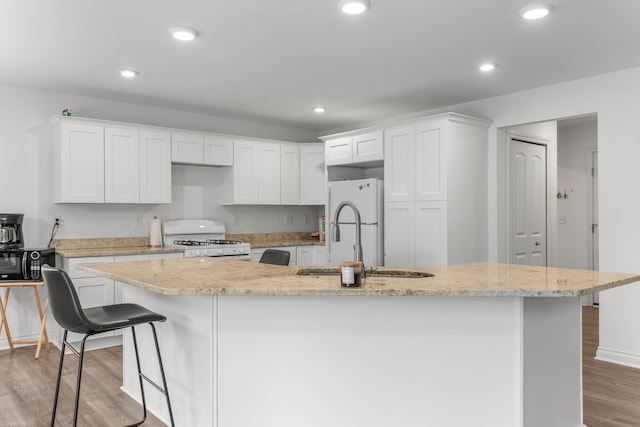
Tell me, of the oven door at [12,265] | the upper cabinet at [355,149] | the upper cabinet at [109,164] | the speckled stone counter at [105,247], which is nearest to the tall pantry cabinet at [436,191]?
the upper cabinet at [355,149]

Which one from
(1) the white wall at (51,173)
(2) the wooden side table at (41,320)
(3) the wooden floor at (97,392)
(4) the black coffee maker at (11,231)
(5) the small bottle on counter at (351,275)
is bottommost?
(3) the wooden floor at (97,392)

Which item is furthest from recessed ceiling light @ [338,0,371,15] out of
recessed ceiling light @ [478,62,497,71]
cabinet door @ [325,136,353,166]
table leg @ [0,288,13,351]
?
table leg @ [0,288,13,351]

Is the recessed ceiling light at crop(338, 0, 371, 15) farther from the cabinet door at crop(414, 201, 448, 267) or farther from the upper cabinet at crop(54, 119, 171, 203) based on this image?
the upper cabinet at crop(54, 119, 171, 203)

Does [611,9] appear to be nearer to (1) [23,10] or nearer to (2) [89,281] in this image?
(1) [23,10]

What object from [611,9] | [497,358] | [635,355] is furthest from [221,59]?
[635,355]

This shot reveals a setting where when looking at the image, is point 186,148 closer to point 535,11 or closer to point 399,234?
point 399,234

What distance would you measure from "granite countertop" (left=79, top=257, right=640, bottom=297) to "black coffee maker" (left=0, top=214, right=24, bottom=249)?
1973 millimetres

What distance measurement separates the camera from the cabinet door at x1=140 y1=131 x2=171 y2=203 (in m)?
4.99

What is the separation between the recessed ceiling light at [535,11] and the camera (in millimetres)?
2792

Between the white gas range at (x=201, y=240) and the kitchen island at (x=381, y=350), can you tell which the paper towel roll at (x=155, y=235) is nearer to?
the white gas range at (x=201, y=240)

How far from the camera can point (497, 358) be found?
2145mm

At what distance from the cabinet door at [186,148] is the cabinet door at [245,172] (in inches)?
18.1

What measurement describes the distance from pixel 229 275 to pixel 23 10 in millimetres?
1996

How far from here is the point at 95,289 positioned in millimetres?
4340
